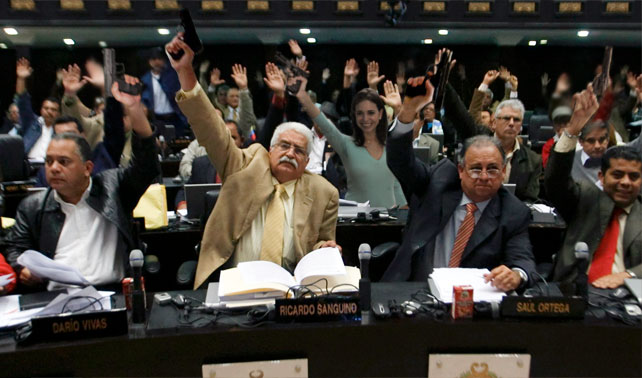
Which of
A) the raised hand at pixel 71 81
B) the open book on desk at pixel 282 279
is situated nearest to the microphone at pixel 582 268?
the open book on desk at pixel 282 279

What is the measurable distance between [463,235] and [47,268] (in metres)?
1.54

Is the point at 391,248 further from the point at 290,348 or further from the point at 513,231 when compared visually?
the point at 290,348

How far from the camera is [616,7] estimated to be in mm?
8672

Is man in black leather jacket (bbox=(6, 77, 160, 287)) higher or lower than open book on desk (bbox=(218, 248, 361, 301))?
higher

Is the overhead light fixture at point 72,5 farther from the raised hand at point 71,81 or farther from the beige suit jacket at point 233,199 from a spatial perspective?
the beige suit jacket at point 233,199

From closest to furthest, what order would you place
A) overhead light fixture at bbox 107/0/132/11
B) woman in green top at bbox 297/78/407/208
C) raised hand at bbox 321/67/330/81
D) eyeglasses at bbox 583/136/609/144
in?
eyeglasses at bbox 583/136/609/144, woman in green top at bbox 297/78/407/208, overhead light fixture at bbox 107/0/132/11, raised hand at bbox 321/67/330/81

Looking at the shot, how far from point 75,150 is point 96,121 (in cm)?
283

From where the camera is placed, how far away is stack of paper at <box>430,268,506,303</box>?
68.5 inches

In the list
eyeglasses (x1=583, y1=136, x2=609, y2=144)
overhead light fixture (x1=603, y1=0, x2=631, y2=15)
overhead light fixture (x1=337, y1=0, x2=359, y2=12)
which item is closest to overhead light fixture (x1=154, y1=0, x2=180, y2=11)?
overhead light fixture (x1=337, y1=0, x2=359, y2=12)

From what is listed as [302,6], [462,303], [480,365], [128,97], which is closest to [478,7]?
[302,6]

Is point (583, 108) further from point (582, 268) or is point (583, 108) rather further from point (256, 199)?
point (256, 199)

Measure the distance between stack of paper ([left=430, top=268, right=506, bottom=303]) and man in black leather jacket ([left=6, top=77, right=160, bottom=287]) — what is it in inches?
48.3

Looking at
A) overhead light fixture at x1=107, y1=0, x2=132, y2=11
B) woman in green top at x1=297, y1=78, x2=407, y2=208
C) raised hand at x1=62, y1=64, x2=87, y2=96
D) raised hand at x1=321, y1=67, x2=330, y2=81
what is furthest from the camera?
raised hand at x1=321, y1=67, x2=330, y2=81

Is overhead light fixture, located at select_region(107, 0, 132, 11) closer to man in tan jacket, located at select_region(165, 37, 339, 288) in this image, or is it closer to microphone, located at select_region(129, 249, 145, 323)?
man in tan jacket, located at select_region(165, 37, 339, 288)
